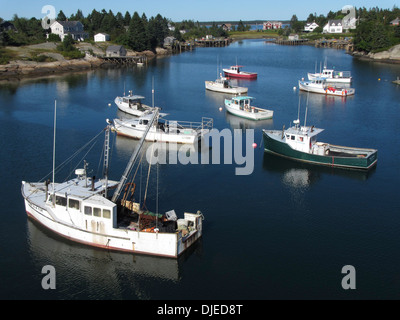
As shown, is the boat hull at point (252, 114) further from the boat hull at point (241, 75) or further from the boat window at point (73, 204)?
the boat hull at point (241, 75)

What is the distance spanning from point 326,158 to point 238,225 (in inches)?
Result: 640

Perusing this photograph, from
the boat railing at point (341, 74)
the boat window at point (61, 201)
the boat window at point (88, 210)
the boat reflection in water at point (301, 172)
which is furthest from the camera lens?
the boat railing at point (341, 74)

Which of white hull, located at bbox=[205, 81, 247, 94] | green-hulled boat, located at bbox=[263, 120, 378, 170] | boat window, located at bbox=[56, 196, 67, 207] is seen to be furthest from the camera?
white hull, located at bbox=[205, 81, 247, 94]

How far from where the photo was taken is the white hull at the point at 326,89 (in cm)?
8278

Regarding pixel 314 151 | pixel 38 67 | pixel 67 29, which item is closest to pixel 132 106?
pixel 314 151

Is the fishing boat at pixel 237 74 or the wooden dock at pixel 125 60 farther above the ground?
the wooden dock at pixel 125 60

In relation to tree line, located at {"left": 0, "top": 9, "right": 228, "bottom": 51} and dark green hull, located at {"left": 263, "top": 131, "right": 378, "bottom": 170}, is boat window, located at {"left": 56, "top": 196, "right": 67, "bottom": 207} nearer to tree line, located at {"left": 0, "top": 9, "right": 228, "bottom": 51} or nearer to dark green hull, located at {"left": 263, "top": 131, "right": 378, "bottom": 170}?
dark green hull, located at {"left": 263, "top": 131, "right": 378, "bottom": 170}

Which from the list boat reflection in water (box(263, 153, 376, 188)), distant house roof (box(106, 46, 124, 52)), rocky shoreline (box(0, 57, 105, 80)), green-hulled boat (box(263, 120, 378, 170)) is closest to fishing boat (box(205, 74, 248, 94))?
green-hulled boat (box(263, 120, 378, 170))

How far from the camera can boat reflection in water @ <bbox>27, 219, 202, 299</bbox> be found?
24516 millimetres

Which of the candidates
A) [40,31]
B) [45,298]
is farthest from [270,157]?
[40,31]

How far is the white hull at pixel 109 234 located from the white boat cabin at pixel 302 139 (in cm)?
1991

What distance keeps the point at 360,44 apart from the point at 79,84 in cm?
10430

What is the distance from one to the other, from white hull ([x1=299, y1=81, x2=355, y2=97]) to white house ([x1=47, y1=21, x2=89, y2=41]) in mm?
88430

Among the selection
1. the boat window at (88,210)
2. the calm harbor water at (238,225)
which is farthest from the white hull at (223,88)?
the boat window at (88,210)
